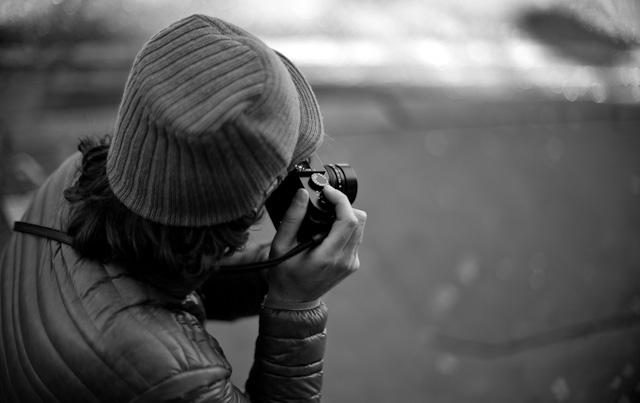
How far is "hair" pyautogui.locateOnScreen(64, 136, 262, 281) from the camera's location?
1.20 m

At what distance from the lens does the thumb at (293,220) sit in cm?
136

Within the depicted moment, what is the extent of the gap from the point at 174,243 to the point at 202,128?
0.89 ft

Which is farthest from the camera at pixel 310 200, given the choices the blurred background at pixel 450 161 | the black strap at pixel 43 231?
the blurred background at pixel 450 161

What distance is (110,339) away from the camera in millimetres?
1146

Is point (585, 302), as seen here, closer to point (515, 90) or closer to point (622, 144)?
point (622, 144)

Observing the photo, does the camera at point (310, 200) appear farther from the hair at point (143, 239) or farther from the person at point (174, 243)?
the hair at point (143, 239)

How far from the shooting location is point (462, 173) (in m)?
3.91

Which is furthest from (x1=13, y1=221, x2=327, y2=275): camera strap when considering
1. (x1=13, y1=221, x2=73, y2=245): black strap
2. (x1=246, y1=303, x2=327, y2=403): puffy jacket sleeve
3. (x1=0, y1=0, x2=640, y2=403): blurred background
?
(x1=0, y1=0, x2=640, y2=403): blurred background

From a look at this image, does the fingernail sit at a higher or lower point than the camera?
higher

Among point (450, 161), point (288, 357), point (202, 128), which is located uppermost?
point (202, 128)

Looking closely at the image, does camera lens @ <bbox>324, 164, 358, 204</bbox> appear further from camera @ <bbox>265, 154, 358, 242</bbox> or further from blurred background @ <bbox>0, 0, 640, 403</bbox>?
blurred background @ <bbox>0, 0, 640, 403</bbox>

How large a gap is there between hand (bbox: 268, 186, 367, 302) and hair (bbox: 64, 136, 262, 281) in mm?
A: 113

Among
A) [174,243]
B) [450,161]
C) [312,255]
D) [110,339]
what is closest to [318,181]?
[312,255]

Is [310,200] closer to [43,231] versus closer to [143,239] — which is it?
[143,239]
